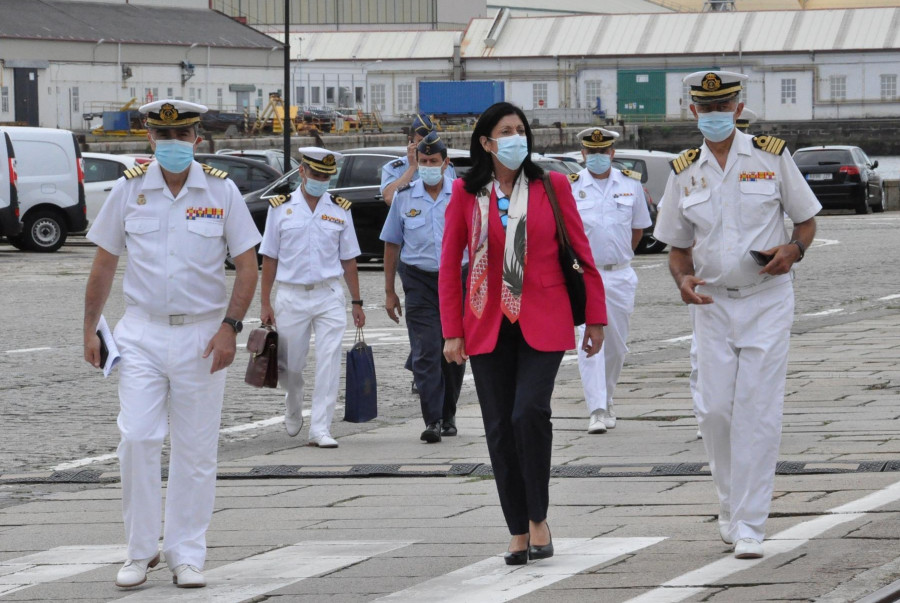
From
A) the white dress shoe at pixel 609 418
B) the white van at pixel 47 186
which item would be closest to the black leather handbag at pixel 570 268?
the white dress shoe at pixel 609 418

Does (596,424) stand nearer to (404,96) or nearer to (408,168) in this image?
(408,168)

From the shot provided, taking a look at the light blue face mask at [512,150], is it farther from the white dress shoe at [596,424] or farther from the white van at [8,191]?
the white van at [8,191]

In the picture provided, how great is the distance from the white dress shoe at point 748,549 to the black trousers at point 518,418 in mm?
703

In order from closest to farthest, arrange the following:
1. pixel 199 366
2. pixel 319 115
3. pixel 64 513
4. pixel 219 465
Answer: pixel 199 366, pixel 64 513, pixel 219 465, pixel 319 115

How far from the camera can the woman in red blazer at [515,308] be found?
596cm

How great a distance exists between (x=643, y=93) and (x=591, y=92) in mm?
2826

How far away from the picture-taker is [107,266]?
6.14 m

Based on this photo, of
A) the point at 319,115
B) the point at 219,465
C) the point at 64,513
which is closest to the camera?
the point at 64,513

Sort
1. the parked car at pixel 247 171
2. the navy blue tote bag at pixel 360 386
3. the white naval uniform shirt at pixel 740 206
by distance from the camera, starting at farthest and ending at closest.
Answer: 1. the parked car at pixel 247 171
2. the navy blue tote bag at pixel 360 386
3. the white naval uniform shirt at pixel 740 206

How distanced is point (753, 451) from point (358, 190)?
17104 millimetres

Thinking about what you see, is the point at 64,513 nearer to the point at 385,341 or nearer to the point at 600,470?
the point at 600,470

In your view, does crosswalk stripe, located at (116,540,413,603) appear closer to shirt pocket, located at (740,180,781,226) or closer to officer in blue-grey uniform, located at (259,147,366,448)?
shirt pocket, located at (740,180,781,226)

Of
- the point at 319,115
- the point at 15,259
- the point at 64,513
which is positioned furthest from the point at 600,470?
the point at 319,115

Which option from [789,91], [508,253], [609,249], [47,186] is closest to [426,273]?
[609,249]
